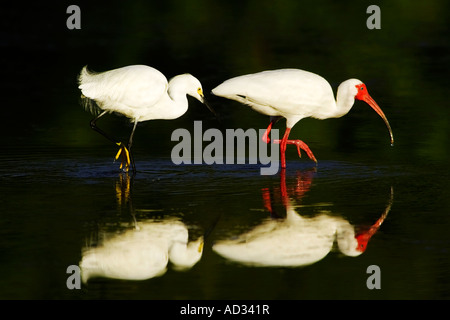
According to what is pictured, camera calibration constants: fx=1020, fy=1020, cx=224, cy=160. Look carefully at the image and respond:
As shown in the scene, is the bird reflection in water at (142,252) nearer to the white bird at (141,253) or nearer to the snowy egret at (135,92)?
the white bird at (141,253)

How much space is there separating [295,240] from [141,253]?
1.25 metres

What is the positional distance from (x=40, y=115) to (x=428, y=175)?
655 cm

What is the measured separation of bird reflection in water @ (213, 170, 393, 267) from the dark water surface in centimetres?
2

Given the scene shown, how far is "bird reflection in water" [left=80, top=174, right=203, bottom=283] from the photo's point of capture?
24.0ft

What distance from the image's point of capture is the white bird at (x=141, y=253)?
23.9 feet

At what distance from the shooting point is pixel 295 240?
8062 mm

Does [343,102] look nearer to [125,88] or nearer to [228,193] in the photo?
[125,88]

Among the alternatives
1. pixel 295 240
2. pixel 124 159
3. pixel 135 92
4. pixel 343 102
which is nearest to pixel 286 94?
pixel 343 102

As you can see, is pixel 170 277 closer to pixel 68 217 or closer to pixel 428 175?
pixel 68 217

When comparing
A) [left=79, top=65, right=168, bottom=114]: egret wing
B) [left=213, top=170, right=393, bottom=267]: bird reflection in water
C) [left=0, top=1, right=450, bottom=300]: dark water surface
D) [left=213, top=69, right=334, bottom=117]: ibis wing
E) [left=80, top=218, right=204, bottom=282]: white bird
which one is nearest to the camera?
[left=0, top=1, right=450, bottom=300]: dark water surface

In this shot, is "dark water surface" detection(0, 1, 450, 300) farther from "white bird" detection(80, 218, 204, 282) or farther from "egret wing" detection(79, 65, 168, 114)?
"egret wing" detection(79, 65, 168, 114)

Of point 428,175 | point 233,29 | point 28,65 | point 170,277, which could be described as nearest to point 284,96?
point 428,175

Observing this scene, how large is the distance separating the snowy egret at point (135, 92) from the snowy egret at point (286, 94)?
442 mm

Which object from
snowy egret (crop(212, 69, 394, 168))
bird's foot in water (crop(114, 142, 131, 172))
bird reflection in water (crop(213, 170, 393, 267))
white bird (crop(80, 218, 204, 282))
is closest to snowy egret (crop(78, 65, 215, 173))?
bird's foot in water (crop(114, 142, 131, 172))
